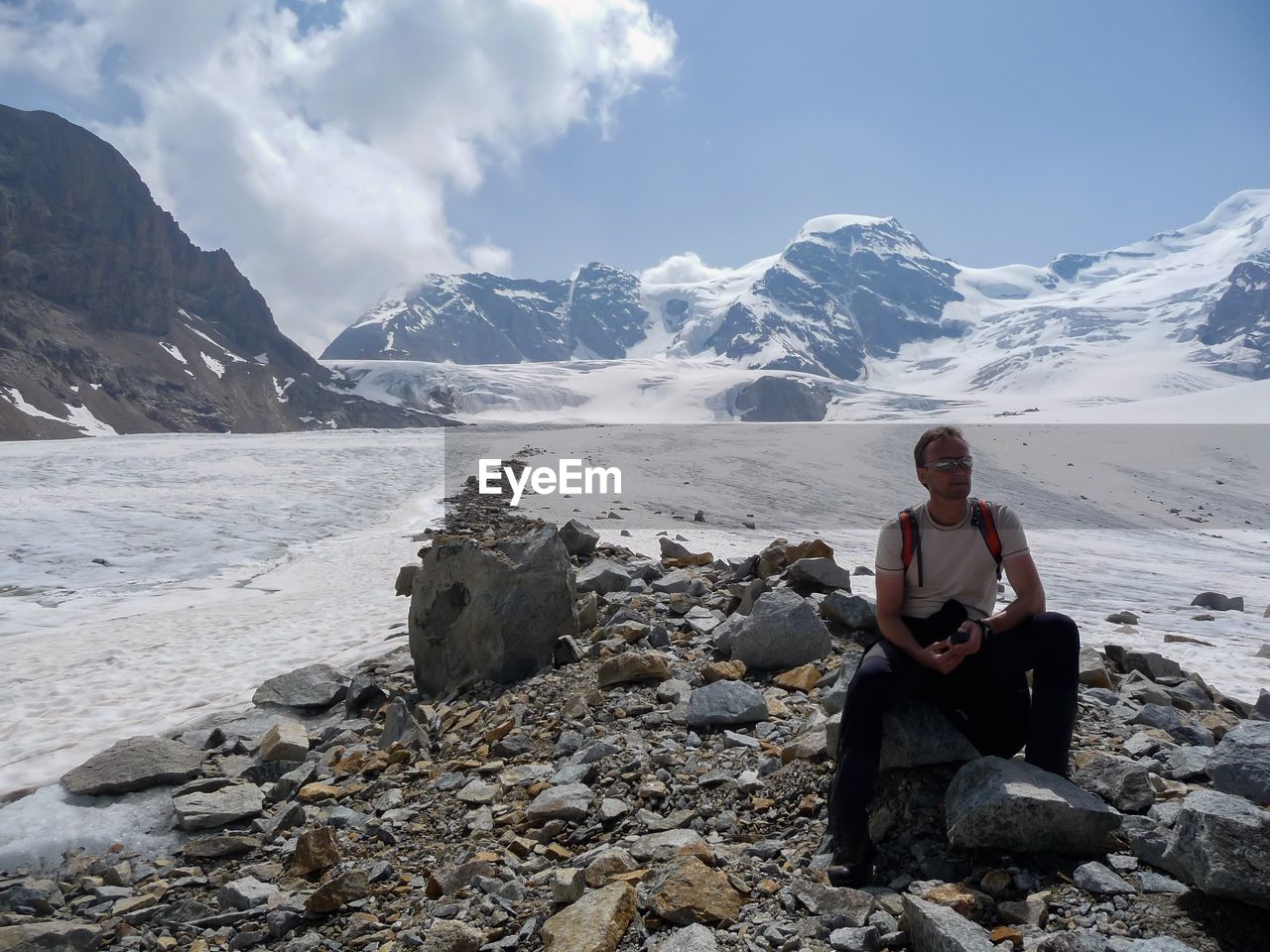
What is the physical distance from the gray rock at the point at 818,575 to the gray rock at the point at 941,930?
5241mm

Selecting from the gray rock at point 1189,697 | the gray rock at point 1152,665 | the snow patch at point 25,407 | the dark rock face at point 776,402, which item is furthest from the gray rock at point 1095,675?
the dark rock face at point 776,402

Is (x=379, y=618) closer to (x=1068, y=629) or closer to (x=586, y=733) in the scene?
(x=586, y=733)

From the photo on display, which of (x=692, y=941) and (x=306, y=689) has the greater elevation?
(x=692, y=941)

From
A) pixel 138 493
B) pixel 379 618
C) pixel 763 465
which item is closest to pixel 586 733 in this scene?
pixel 379 618

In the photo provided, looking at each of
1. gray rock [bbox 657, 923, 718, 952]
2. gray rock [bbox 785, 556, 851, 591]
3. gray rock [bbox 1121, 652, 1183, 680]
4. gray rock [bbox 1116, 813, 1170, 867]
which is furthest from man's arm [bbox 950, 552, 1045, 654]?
gray rock [bbox 785, 556, 851, 591]

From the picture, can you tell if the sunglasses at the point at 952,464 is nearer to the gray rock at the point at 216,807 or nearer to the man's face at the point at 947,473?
the man's face at the point at 947,473

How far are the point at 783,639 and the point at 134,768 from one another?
534cm

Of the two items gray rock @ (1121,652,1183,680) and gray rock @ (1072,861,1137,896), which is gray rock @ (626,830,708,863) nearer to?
gray rock @ (1072,861,1137,896)

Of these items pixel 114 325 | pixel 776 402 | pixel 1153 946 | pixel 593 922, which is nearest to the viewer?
pixel 1153 946

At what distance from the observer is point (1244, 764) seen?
3938 millimetres

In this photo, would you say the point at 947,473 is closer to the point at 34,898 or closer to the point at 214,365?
the point at 34,898

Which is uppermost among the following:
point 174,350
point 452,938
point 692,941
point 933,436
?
point 174,350

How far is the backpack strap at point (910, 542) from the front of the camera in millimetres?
4121

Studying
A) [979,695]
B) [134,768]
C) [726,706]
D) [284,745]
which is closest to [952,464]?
[979,695]
